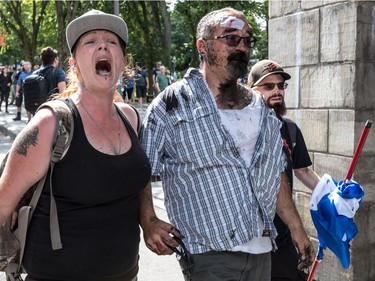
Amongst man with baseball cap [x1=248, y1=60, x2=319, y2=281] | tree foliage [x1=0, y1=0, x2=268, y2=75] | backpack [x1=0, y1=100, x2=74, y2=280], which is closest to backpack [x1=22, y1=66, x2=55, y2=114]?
man with baseball cap [x1=248, y1=60, x2=319, y2=281]

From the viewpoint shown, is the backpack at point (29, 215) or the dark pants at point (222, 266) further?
the dark pants at point (222, 266)

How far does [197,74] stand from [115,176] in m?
0.83

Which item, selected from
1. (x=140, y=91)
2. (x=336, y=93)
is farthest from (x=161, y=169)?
(x=140, y=91)

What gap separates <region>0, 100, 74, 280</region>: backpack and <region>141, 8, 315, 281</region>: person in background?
53 centimetres

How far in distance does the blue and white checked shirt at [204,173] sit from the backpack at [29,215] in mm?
537

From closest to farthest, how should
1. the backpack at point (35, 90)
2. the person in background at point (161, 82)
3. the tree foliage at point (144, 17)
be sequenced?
1. the backpack at point (35, 90)
2. the person in background at point (161, 82)
3. the tree foliage at point (144, 17)

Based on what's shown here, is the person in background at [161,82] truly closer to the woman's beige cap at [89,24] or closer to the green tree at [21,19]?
the green tree at [21,19]

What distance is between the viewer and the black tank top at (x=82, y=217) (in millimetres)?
2178

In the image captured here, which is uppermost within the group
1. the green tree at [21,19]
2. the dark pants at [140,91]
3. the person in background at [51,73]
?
the green tree at [21,19]

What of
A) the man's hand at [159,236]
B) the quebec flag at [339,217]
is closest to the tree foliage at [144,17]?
the quebec flag at [339,217]

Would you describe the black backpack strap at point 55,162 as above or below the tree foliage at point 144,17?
below

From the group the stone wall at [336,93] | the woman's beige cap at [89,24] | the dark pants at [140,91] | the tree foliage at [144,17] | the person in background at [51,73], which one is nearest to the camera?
the woman's beige cap at [89,24]

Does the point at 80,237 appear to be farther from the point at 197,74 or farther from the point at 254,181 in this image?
the point at 197,74

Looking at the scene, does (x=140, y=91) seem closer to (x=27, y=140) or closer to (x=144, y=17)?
(x=144, y=17)
